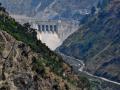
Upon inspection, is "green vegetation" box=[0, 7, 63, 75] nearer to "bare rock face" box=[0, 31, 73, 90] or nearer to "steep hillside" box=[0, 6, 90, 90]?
"steep hillside" box=[0, 6, 90, 90]

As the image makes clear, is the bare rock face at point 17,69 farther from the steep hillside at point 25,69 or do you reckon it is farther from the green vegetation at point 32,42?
the green vegetation at point 32,42

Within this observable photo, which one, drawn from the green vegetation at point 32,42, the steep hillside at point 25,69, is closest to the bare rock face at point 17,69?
the steep hillside at point 25,69

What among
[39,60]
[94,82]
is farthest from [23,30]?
[94,82]

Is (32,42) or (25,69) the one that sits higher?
(32,42)

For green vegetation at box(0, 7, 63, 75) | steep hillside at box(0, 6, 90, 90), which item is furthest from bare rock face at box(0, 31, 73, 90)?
green vegetation at box(0, 7, 63, 75)

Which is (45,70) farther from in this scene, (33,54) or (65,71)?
(65,71)

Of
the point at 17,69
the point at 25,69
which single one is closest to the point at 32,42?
the point at 25,69

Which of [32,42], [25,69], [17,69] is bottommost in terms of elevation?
[17,69]

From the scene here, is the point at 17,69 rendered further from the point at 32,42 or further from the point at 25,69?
the point at 32,42
